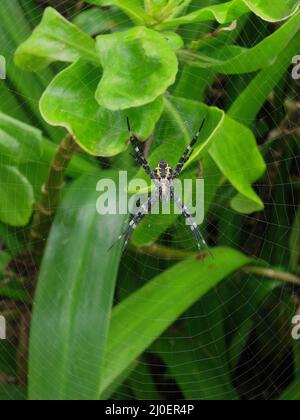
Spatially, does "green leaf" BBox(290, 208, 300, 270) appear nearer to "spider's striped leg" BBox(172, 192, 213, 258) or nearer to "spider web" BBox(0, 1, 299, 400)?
"spider web" BBox(0, 1, 299, 400)

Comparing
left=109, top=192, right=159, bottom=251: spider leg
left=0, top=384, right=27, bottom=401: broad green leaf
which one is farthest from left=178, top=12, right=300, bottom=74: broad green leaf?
left=0, top=384, right=27, bottom=401: broad green leaf

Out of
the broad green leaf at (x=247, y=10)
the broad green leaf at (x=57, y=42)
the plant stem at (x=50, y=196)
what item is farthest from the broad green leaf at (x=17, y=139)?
the broad green leaf at (x=247, y=10)

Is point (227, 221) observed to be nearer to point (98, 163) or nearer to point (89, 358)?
point (98, 163)

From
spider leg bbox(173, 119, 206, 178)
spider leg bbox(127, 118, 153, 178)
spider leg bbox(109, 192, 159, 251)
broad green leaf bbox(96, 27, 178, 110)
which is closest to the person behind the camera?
broad green leaf bbox(96, 27, 178, 110)

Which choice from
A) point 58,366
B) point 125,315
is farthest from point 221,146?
point 58,366

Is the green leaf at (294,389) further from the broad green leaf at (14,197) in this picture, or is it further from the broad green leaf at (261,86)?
the broad green leaf at (14,197)

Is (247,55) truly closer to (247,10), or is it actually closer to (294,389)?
(247,10)
